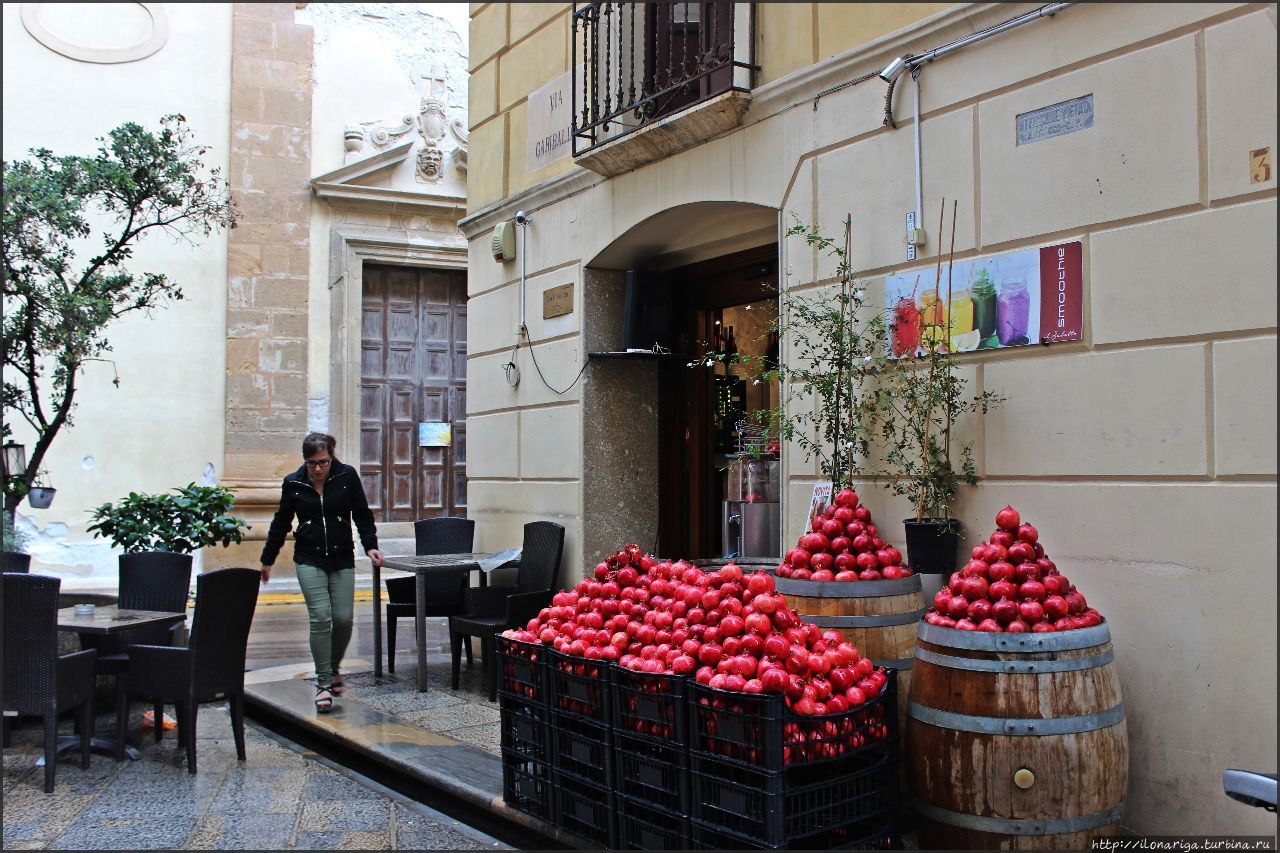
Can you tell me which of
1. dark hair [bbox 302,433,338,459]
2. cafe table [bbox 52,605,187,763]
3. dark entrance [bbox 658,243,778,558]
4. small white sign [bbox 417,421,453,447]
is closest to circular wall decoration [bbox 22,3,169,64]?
small white sign [bbox 417,421,453,447]

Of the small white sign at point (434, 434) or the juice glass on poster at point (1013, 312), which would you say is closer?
the juice glass on poster at point (1013, 312)

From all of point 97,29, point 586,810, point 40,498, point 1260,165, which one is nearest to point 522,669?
point 586,810

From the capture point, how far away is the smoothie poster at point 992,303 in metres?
4.56

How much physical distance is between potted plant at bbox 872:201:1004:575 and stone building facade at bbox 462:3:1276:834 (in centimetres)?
8

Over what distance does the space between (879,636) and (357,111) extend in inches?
453

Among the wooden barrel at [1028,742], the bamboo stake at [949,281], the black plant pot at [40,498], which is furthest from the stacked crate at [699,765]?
the black plant pot at [40,498]

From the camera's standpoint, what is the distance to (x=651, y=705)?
12.8ft

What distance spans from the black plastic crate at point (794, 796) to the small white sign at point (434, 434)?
10.8 metres

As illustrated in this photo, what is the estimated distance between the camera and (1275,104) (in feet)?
12.7

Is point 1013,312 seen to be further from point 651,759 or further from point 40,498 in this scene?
point 40,498

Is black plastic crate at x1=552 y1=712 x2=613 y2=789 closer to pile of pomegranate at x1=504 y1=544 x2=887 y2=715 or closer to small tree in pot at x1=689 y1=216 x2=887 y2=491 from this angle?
pile of pomegranate at x1=504 y1=544 x2=887 y2=715

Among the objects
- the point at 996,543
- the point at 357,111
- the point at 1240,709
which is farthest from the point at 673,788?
the point at 357,111

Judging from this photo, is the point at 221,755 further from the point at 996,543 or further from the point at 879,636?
the point at 996,543

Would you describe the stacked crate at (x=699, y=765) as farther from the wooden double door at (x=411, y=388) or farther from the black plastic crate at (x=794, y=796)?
the wooden double door at (x=411, y=388)
